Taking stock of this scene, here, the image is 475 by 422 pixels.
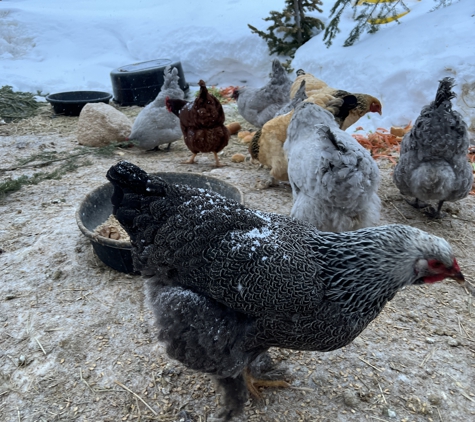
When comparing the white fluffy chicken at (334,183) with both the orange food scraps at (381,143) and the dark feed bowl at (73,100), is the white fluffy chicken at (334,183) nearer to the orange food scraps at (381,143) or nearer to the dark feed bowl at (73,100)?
the orange food scraps at (381,143)

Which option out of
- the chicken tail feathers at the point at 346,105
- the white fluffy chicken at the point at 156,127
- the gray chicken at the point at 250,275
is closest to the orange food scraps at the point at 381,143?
the chicken tail feathers at the point at 346,105

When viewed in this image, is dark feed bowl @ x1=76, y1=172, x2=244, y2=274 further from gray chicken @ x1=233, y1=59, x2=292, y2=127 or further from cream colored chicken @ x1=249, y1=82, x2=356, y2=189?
gray chicken @ x1=233, y1=59, x2=292, y2=127

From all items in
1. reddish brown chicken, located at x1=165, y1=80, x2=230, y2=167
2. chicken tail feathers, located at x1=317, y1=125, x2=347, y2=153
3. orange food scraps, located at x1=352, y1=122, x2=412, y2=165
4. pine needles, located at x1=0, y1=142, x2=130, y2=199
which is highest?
chicken tail feathers, located at x1=317, y1=125, x2=347, y2=153

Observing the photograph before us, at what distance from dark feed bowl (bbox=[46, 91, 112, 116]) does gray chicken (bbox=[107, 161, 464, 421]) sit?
19.2 ft

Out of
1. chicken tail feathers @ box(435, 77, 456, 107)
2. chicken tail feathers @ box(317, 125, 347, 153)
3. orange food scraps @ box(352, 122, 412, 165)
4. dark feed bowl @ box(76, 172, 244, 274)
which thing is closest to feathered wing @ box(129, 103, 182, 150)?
dark feed bowl @ box(76, 172, 244, 274)

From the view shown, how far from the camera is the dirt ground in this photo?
6.25 feet

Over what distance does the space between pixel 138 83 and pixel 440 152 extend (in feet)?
19.4

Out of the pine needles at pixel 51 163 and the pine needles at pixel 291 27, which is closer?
the pine needles at pixel 51 163

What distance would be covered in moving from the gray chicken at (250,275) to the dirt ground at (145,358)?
425 mm

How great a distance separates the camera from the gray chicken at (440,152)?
3197mm

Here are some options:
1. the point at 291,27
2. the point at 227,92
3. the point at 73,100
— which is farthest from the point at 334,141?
the point at 291,27

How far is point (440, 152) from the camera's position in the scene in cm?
325

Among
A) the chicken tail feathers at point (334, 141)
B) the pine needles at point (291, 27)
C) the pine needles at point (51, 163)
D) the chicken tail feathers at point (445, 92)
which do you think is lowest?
the pine needles at point (51, 163)

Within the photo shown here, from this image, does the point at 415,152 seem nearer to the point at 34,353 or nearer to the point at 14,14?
the point at 34,353
